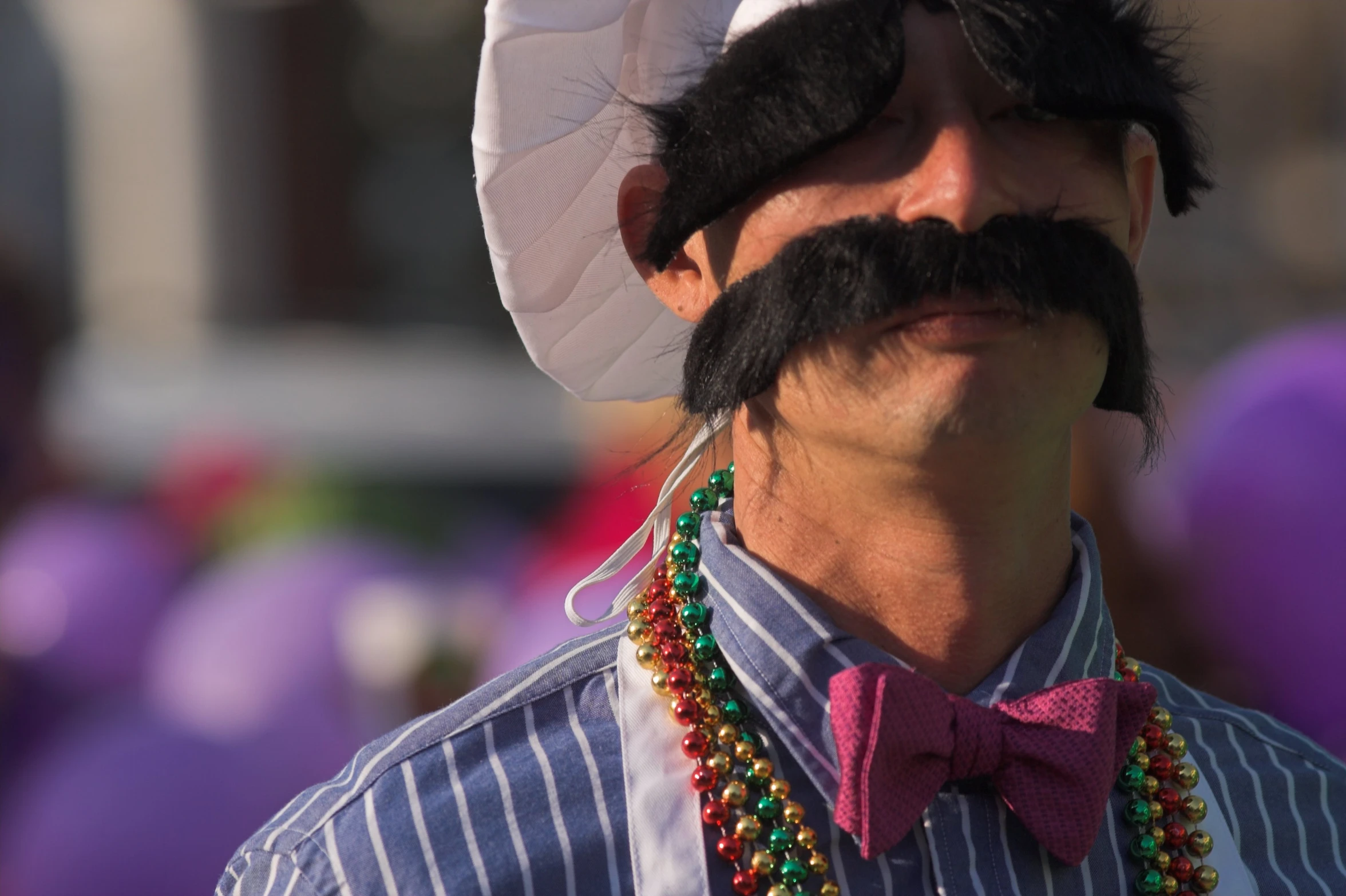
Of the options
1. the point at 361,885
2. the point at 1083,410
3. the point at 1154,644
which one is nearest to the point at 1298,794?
the point at 1083,410

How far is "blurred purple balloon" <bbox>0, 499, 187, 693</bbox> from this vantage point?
4332 millimetres

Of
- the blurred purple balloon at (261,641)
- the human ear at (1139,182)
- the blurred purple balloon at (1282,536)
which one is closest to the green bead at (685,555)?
the human ear at (1139,182)

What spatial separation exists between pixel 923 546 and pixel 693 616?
25 centimetres

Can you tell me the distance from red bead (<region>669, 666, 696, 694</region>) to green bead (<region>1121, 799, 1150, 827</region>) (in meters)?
0.48

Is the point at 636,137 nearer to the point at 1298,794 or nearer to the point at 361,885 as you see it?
the point at 361,885

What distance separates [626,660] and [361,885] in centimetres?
36

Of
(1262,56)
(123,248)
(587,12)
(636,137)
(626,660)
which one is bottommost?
(1262,56)

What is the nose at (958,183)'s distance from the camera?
1.45m

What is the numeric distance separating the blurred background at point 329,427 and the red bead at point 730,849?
0.68 m

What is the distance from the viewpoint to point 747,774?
152cm

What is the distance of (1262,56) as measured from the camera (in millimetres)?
8820

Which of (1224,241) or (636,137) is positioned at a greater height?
(636,137)

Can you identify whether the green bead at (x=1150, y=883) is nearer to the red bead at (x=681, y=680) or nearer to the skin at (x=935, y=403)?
the skin at (x=935, y=403)

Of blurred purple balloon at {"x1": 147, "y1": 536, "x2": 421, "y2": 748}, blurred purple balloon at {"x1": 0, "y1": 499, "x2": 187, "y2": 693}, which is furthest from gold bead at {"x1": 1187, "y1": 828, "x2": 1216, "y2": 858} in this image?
blurred purple balloon at {"x1": 0, "y1": 499, "x2": 187, "y2": 693}
